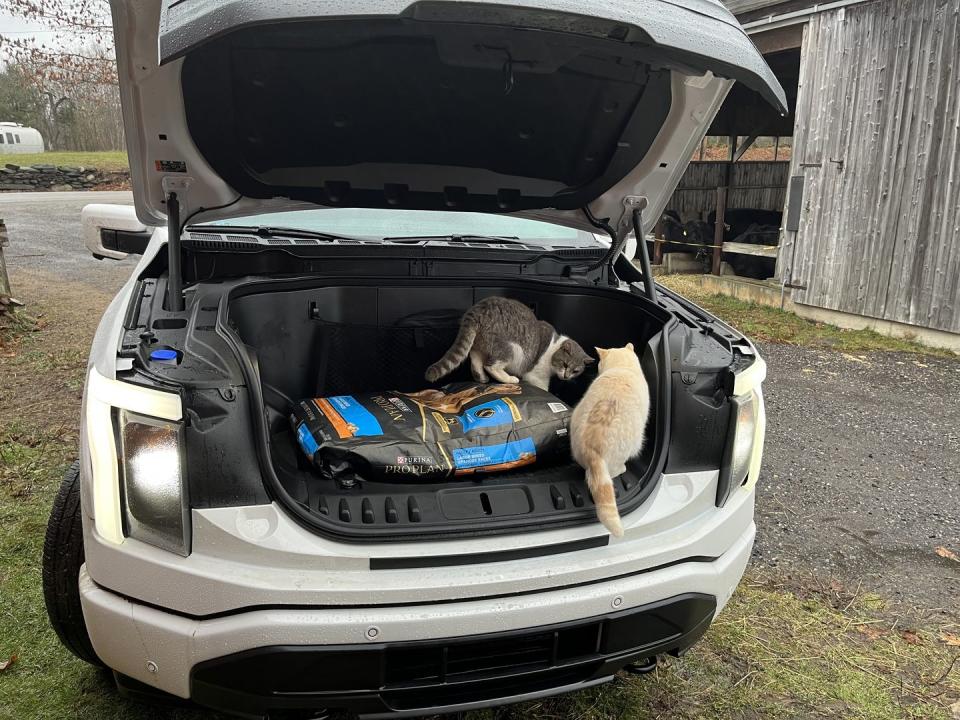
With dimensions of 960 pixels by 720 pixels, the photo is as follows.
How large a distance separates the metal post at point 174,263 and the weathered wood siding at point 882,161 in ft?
25.9

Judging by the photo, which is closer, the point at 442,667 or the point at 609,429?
the point at 442,667

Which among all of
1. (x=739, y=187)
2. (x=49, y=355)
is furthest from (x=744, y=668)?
(x=739, y=187)

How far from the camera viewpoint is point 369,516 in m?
1.79

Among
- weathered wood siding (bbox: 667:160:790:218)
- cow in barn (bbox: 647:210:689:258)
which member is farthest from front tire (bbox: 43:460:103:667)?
weathered wood siding (bbox: 667:160:790:218)

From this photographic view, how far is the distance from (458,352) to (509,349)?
0.22 m

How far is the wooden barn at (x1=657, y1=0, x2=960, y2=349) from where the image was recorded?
7.23 meters

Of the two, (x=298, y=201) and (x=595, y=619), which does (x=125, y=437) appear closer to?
(x=595, y=619)

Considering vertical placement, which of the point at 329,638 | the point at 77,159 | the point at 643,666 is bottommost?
the point at 643,666

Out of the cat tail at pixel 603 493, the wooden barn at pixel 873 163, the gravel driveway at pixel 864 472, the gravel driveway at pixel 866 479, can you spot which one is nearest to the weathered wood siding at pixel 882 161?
the wooden barn at pixel 873 163

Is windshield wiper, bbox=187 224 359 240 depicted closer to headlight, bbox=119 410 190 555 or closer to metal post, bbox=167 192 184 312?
metal post, bbox=167 192 184 312

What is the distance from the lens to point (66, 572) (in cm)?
206

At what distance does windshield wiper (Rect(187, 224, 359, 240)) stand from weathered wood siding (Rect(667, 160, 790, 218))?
11.0 metres

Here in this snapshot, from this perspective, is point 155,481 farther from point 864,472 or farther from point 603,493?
point 864,472

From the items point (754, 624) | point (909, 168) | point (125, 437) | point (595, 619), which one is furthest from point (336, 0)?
point (909, 168)
